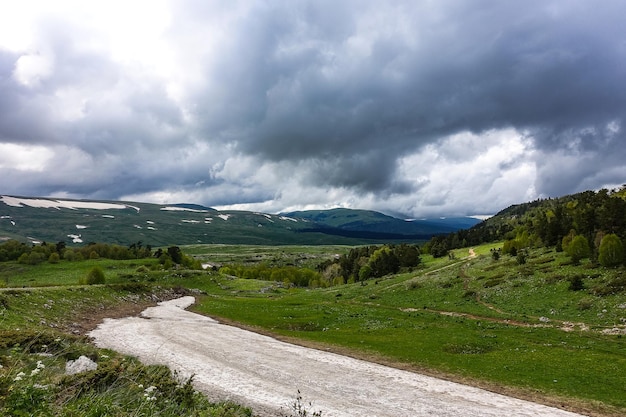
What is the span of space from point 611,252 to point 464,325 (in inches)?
1339

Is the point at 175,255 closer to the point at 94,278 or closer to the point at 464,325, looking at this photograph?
the point at 94,278

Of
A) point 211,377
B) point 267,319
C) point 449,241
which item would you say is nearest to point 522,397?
point 211,377

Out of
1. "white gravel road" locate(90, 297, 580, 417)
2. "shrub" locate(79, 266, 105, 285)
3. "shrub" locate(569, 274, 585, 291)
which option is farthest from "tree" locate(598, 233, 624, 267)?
"shrub" locate(79, 266, 105, 285)

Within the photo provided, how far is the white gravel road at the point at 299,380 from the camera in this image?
21.8 metres

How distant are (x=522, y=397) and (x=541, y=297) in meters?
42.1

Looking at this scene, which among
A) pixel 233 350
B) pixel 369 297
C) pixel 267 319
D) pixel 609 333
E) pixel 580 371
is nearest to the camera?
pixel 580 371

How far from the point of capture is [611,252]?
206 feet

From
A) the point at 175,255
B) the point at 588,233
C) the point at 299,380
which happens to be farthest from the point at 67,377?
the point at 175,255

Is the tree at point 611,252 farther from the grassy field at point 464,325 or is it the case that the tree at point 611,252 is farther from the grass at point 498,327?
the grassy field at point 464,325

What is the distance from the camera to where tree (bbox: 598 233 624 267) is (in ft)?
203

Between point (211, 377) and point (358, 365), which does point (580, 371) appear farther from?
point (211, 377)

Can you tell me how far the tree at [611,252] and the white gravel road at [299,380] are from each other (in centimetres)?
5383

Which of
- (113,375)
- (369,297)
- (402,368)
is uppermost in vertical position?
(113,375)

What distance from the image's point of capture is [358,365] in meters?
31.7
